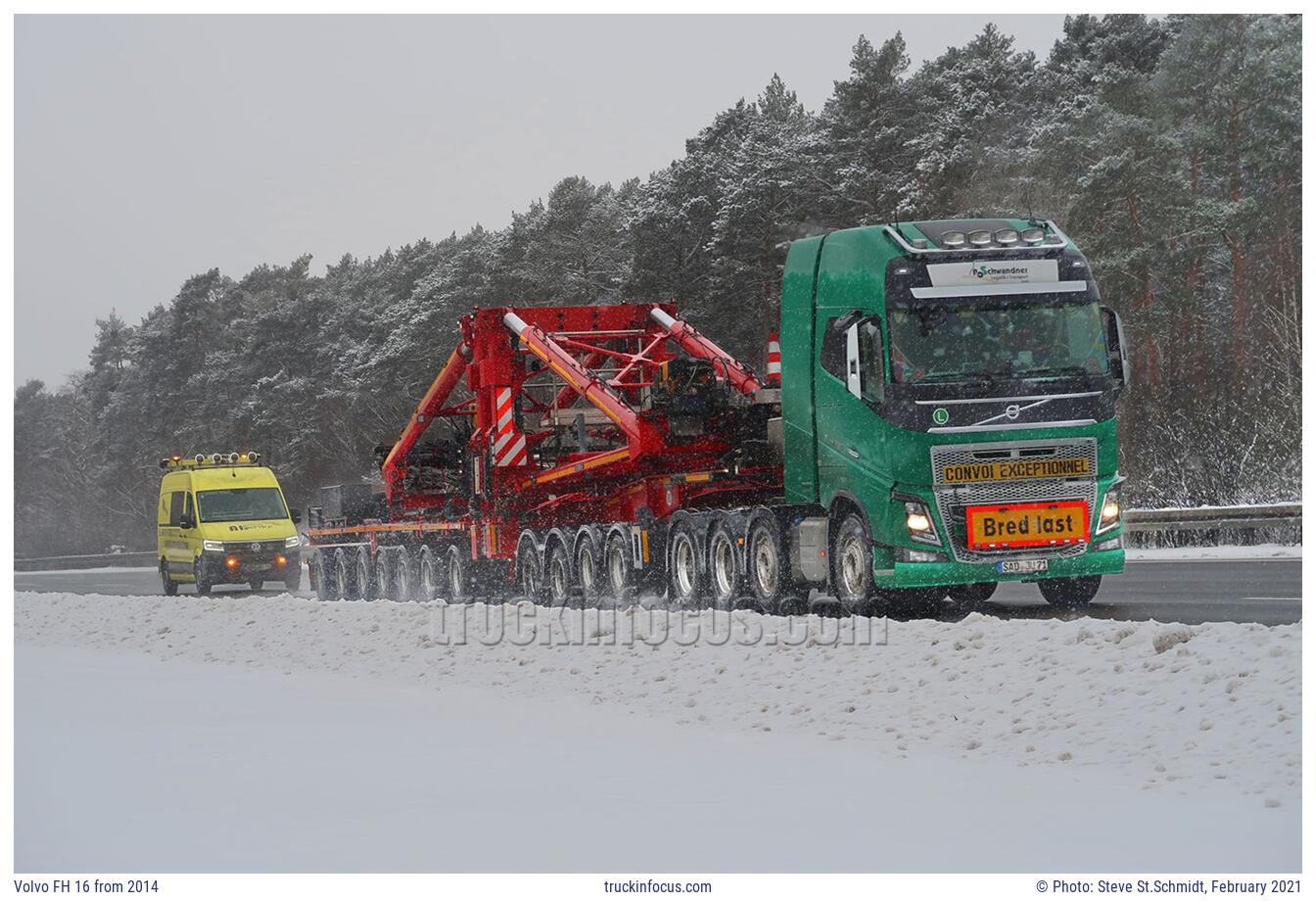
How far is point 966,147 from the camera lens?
43.8 metres

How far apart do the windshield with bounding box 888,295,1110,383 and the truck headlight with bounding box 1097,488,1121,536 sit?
1081 millimetres

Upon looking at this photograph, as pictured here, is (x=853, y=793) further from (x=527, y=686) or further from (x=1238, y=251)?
(x=1238, y=251)

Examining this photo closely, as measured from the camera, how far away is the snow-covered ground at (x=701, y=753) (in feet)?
23.6

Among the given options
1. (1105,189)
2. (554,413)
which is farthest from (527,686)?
(1105,189)

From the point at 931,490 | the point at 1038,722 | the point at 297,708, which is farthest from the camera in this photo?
the point at 931,490

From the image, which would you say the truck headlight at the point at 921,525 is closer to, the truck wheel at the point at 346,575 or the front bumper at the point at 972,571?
the front bumper at the point at 972,571

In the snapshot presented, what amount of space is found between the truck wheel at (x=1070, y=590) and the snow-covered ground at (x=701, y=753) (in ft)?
9.98

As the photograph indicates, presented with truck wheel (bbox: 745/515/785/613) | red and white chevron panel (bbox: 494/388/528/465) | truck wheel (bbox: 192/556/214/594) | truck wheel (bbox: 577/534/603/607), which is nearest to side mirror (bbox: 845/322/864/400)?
truck wheel (bbox: 745/515/785/613)

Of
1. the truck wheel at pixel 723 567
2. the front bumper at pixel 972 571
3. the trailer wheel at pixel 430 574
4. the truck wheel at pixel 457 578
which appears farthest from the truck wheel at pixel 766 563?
the trailer wheel at pixel 430 574

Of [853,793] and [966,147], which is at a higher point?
[966,147]

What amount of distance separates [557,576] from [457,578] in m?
3.23

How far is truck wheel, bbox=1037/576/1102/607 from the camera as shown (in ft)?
51.0

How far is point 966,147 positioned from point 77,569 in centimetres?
2837

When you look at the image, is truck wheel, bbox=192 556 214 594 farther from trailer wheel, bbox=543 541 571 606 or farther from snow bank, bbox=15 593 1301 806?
snow bank, bbox=15 593 1301 806
